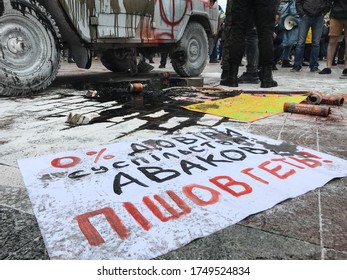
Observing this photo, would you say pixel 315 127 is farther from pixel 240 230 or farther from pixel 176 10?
pixel 176 10

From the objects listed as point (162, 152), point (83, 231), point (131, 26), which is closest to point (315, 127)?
point (162, 152)

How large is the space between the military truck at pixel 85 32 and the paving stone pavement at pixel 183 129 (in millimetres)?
313

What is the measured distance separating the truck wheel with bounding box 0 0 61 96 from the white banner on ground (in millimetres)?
1939

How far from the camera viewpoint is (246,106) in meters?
2.96

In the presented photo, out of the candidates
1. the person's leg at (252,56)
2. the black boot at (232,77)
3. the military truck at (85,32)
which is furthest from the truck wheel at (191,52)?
the black boot at (232,77)

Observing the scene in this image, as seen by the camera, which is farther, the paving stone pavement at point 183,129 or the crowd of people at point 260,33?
the crowd of people at point 260,33

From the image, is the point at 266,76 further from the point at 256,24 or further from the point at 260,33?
the point at 256,24

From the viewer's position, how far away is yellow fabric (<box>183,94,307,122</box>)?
8.56 ft

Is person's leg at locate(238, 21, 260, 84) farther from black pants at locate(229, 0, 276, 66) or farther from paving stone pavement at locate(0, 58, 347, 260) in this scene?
paving stone pavement at locate(0, 58, 347, 260)

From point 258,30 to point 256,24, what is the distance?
9cm

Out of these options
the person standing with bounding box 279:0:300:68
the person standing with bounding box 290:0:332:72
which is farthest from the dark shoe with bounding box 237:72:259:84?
the person standing with bounding box 279:0:300:68

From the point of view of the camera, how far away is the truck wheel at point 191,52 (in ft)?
16.6

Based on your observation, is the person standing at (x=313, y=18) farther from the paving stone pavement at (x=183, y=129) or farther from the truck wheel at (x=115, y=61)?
the paving stone pavement at (x=183, y=129)
